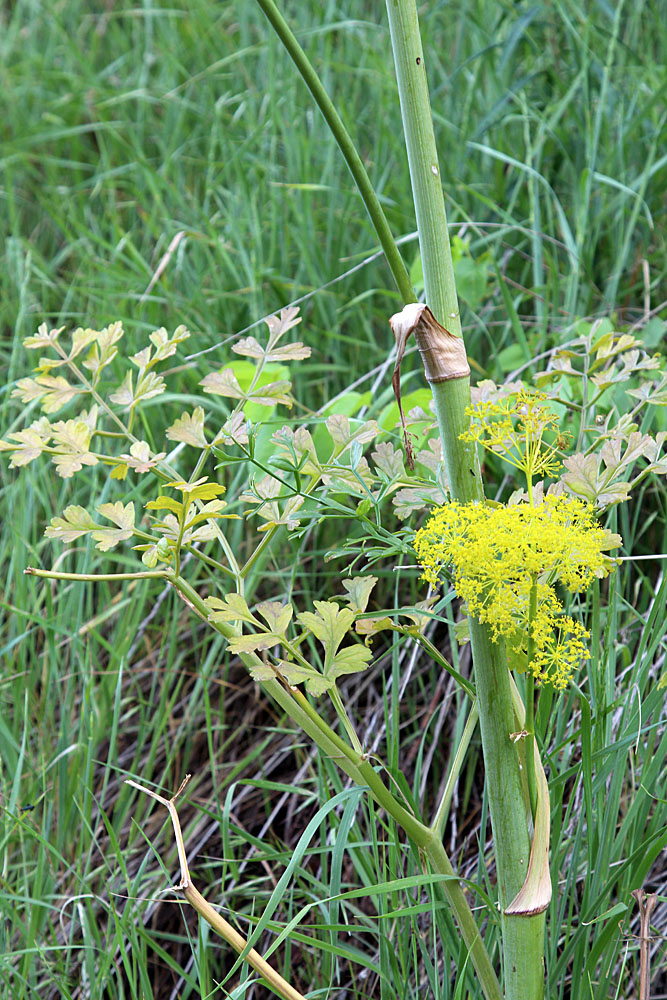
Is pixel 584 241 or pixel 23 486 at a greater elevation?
pixel 584 241

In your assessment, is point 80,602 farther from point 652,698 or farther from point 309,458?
point 652,698

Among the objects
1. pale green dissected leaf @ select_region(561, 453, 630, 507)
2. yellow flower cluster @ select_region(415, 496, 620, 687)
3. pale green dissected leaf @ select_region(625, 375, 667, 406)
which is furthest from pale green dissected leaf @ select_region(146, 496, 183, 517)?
pale green dissected leaf @ select_region(625, 375, 667, 406)

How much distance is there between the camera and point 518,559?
645mm

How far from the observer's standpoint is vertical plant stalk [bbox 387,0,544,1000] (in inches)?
28.6

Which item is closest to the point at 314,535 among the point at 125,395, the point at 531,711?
the point at 125,395

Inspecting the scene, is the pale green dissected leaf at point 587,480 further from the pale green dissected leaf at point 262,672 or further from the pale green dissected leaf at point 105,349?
the pale green dissected leaf at point 105,349

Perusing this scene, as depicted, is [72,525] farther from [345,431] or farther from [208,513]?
[345,431]

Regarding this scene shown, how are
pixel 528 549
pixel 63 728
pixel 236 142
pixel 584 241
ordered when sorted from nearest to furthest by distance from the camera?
pixel 528 549 < pixel 63 728 < pixel 584 241 < pixel 236 142

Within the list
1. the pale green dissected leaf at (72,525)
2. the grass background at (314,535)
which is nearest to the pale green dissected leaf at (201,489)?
the pale green dissected leaf at (72,525)

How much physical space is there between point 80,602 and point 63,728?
229mm

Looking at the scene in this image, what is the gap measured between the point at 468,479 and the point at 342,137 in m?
0.31

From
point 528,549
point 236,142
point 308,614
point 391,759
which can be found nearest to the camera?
point 528,549

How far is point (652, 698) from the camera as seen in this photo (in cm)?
96

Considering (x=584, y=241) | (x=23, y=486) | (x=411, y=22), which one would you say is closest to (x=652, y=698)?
(x=411, y=22)
